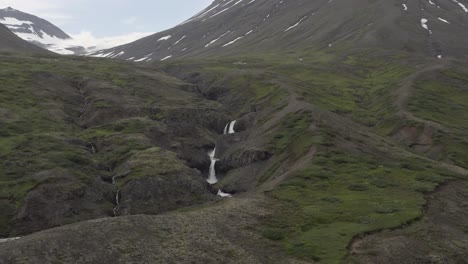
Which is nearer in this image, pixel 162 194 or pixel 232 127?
pixel 162 194

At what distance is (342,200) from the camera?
65.7 meters

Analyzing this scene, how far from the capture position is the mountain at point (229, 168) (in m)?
48.5

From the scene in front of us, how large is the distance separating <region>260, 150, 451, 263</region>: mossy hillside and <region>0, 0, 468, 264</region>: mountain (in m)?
0.29

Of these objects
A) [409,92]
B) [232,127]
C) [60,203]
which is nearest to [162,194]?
[60,203]

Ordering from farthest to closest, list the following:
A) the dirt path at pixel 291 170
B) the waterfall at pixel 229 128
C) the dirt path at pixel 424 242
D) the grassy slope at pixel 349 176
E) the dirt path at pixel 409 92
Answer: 1. the waterfall at pixel 229 128
2. the dirt path at pixel 409 92
3. the dirt path at pixel 291 170
4. the grassy slope at pixel 349 176
5. the dirt path at pixel 424 242

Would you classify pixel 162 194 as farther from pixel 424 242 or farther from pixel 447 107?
pixel 447 107

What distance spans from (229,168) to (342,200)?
4277cm

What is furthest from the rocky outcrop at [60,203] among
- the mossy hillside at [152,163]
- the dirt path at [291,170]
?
the dirt path at [291,170]

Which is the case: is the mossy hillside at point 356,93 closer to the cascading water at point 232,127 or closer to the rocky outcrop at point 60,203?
the cascading water at point 232,127

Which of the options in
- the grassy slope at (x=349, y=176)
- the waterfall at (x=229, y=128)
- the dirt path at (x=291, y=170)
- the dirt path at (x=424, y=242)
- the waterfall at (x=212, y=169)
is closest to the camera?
the dirt path at (x=424, y=242)

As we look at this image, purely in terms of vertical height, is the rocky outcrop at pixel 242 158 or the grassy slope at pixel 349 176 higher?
the grassy slope at pixel 349 176

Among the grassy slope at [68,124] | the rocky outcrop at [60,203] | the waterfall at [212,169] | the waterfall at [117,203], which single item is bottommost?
the waterfall at [212,169]

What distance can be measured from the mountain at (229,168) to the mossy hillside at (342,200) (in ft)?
0.95

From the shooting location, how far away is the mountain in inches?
1909
